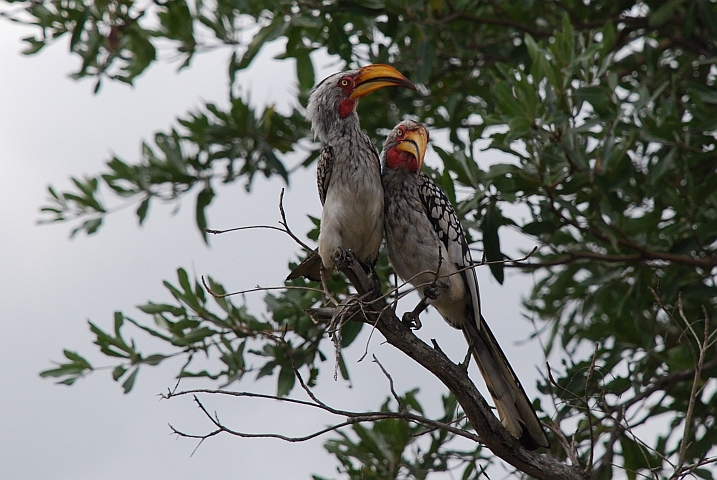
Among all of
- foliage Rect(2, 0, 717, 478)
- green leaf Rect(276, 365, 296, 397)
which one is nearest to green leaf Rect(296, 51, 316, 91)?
foliage Rect(2, 0, 717, 478)

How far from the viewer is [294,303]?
13.4 ft

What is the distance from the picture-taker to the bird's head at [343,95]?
3.43 metres

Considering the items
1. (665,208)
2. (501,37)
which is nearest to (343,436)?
(665,208)

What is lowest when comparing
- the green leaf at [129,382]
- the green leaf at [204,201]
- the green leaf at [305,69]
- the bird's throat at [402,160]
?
the green leaf at [129,382]

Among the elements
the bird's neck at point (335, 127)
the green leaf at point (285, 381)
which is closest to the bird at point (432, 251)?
the bird's neck at point (335, 127)

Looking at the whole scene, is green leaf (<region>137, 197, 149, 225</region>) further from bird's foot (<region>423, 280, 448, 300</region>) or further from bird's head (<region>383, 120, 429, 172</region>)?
bird's foot (<region>423, 280, 448, 300</region>)

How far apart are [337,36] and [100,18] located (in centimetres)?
141

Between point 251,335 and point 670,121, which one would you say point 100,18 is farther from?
point 670,121

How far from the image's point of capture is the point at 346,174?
3205 mm

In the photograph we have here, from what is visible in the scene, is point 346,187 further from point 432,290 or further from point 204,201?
point 204,201

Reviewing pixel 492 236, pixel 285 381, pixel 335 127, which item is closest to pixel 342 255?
pixel 335 127

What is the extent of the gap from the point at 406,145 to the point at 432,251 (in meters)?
0.44

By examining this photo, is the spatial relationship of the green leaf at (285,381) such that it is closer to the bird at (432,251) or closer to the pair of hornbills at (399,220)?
the pair of hornbills at (399,220)

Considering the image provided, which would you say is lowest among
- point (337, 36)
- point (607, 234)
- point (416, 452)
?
→ point (416, 452)
